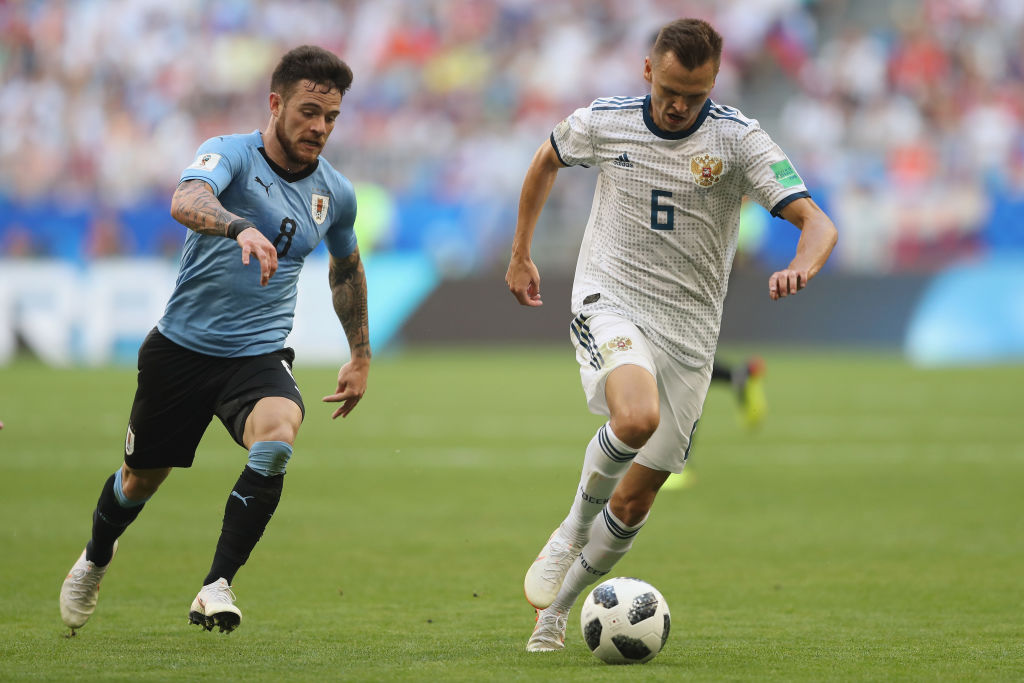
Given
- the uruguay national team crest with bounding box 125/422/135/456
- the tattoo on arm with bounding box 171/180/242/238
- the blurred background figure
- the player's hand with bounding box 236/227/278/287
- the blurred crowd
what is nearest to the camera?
the player's hand with bounding box 236/227/278/287

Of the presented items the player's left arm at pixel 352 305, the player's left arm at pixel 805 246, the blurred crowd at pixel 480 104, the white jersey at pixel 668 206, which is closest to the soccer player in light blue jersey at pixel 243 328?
the player's left arm at pixel 352 305

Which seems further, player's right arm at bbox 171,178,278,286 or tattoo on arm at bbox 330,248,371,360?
tattoo on arm at bbox 330,248,371,360

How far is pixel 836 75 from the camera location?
2598 centimetres

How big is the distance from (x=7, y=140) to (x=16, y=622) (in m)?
21.4

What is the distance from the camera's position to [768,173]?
18.1ft

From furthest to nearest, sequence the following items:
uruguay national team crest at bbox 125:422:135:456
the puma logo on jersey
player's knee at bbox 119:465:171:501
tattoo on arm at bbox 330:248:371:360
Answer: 1. tattoo on arm at bbox 330:248:371:360
2. player's knee at bbox 119:465:171:501
3. uruguay national team crest at bbox 125:422:135:456
4. the puma logo on jersey

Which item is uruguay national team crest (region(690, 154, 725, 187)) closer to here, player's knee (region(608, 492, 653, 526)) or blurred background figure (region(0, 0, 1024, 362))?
player's knee (region(608, 492, 653, 526))

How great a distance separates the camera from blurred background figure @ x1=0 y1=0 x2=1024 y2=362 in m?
22.5

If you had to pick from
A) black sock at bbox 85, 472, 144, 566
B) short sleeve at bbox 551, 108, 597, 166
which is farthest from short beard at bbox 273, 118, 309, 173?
black sock at bbox 85, 472, 144, 566

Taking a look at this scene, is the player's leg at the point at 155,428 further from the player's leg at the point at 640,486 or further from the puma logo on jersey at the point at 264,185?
the player's leg at the point at 640,486

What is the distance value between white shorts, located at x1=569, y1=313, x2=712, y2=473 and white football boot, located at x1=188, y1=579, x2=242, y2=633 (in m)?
1.61

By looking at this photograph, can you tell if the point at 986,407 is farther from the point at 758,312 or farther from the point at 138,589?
the point at 138,589

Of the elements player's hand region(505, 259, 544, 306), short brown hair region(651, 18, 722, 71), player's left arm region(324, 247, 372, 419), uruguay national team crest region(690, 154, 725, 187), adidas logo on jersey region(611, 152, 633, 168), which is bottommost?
player's left arm region(324, 247, 372, 419)

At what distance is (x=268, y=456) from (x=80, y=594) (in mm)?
1114
